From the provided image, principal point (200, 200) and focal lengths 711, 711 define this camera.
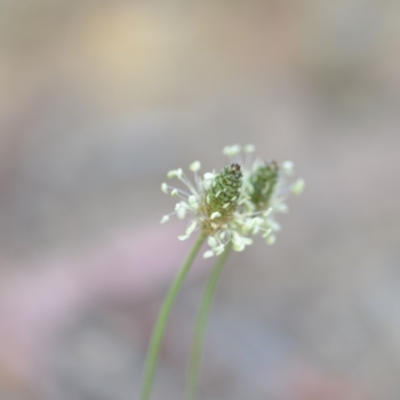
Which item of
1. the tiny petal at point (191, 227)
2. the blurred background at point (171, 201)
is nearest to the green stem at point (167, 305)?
the tiny petal at point (191, 227)

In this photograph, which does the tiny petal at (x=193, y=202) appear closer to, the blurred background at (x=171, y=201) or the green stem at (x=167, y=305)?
the green stem at (x=167, y=305)

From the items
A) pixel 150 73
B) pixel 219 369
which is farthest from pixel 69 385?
pixel 150 73

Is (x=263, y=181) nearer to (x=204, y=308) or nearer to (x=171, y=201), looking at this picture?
(x=204, y=308)

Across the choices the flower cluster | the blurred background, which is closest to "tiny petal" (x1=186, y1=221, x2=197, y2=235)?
the flower cluster

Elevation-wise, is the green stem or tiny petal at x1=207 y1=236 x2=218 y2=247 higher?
tiny petal at x1=207 y1=236 x2=218 y2=247

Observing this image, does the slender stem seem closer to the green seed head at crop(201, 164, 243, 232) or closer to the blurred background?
the green seed head at crop(201, 164, 243, 232)

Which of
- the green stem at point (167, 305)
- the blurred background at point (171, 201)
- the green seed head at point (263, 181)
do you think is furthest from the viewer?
the blurred background at point (171, 201)

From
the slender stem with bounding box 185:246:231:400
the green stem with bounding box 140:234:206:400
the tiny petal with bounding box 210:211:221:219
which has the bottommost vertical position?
the green stem with bounding box 140:234:206:400

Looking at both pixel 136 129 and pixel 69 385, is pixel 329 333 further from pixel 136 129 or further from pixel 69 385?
pixel 136 129
